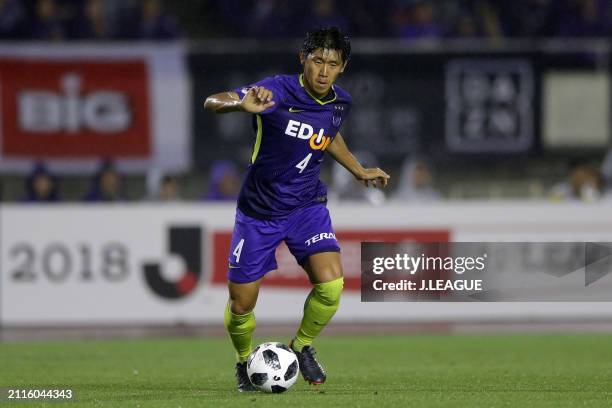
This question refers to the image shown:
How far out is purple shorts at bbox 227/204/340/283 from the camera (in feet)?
29.5

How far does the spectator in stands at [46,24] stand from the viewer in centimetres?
1934

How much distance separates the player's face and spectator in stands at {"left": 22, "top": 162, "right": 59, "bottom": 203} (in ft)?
28.6

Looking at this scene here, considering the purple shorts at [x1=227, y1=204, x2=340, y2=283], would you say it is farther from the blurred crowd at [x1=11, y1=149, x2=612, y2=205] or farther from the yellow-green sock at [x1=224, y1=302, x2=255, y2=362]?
the blurred crowd at [x1=11, y1=149, x2=612, y2=205]

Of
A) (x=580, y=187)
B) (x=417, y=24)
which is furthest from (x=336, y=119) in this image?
(x=417, y=24)

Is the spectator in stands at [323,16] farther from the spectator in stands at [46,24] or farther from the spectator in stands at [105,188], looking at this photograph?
the spectator in stands at [105,188]

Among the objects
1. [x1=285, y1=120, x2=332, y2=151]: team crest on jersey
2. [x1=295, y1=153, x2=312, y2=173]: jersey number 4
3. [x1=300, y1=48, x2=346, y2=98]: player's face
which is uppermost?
[x1=300, y1=48, x2=346, y2=98]: player's face

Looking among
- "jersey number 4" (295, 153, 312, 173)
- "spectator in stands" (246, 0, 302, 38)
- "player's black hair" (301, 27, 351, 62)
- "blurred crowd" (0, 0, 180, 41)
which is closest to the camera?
"player's black hair" (301, 27, 351, 62)

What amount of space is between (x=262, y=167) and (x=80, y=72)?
10.8 meters

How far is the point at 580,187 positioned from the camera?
56.2 feet

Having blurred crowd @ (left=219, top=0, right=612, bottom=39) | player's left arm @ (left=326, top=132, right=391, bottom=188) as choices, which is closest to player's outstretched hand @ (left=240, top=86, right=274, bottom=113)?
player's left arm @ (left=326, top=132, right=391, bottom=188)

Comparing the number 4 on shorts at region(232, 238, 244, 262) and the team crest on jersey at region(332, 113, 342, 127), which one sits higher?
the team crest on jersey at region(332, 113, 342, 127)

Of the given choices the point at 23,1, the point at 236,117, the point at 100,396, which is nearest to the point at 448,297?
the point at 100,396

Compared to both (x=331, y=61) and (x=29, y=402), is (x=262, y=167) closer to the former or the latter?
(x=331, y=61)

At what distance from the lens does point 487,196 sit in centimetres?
2023
